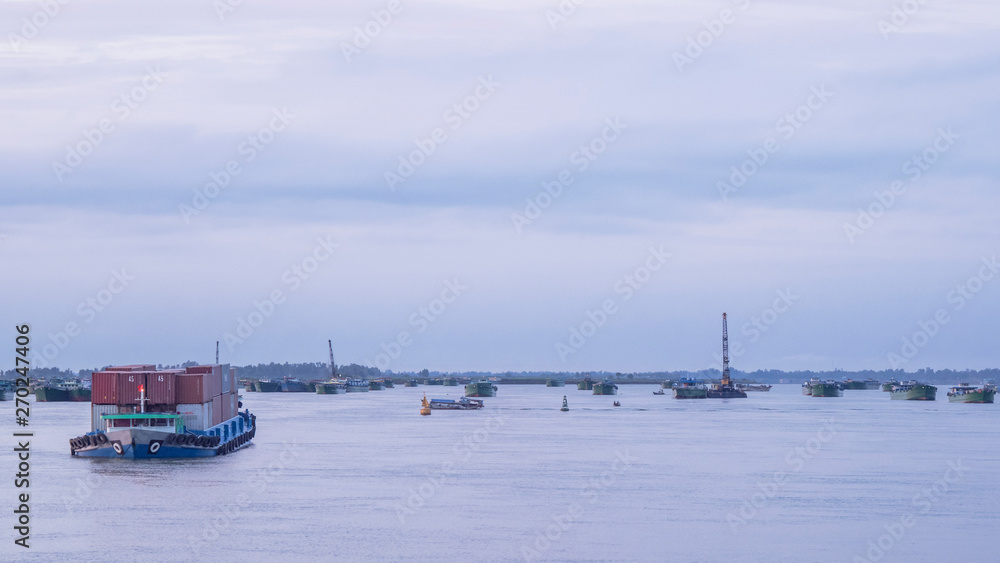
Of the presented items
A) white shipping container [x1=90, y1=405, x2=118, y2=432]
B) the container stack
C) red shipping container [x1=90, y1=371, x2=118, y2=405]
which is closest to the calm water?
white shipping container [x1=90, y1=405, x2=118, y2=432]

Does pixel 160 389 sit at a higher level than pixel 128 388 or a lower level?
lower

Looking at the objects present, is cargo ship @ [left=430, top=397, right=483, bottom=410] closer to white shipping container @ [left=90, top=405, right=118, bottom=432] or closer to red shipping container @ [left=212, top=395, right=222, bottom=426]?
red shipping container @ [left=212, top=395, right=222, bottom=426]

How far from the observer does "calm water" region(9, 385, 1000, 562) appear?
41.9 m

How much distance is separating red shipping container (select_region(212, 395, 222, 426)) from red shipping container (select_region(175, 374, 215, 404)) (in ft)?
16.7

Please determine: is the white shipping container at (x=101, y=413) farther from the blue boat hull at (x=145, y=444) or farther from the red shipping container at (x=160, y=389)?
the red shipping container at (x=160, y=389)

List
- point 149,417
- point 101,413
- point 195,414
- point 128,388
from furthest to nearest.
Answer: point 195,414 → point 101,413 → point 149,417 → point 128,388

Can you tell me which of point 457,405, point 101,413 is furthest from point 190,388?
point 457,405

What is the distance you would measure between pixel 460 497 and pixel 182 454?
2682cm

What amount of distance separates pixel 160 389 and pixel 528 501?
3038cm

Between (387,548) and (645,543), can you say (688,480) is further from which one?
(387,548)

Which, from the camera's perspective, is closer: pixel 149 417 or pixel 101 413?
pixel 149 417

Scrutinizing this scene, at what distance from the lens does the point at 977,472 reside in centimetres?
6919

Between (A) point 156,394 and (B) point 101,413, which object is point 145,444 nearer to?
(A) point 156,394

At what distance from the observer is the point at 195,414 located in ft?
251
